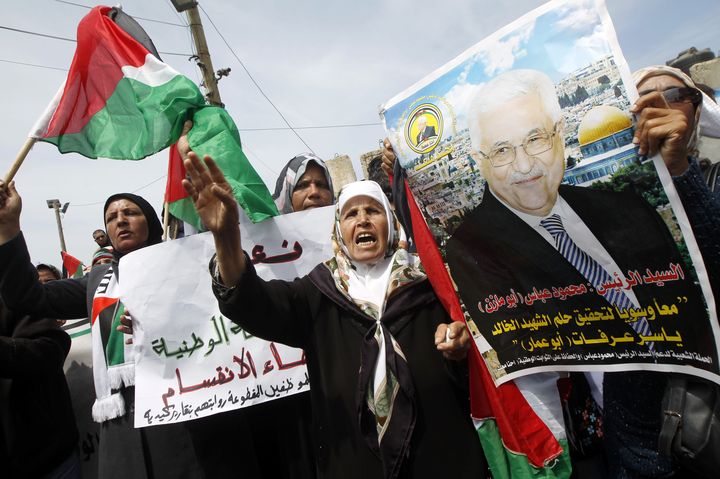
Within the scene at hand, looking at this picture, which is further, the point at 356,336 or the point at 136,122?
the point at 136,122

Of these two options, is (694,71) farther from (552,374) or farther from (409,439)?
(409,439)

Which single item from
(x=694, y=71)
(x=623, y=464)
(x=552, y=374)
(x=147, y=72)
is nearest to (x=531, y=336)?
(x=552, y=374)

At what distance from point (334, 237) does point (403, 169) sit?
51cm

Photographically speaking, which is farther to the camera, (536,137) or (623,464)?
(623,464)

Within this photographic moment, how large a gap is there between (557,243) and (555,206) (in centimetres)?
13

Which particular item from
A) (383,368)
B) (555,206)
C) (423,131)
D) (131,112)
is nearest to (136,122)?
(131,112)

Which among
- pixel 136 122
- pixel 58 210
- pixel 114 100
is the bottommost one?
pixel 136 122

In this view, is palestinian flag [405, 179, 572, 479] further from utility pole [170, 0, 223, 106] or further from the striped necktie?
utility pole [170, 0, 223, 106]

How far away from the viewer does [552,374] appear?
4.91ft

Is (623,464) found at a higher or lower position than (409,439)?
lower

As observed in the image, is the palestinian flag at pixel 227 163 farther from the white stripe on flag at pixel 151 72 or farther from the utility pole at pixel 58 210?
the utility pole at pixel 58 210

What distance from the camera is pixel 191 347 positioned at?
212 centimetres

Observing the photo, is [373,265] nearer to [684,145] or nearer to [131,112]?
[684,145]

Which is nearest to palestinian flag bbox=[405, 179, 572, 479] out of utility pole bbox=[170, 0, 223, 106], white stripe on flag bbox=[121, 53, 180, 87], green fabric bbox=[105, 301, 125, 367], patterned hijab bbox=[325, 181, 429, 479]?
patterned hijab bbox=[325, 181, 429, 479]
